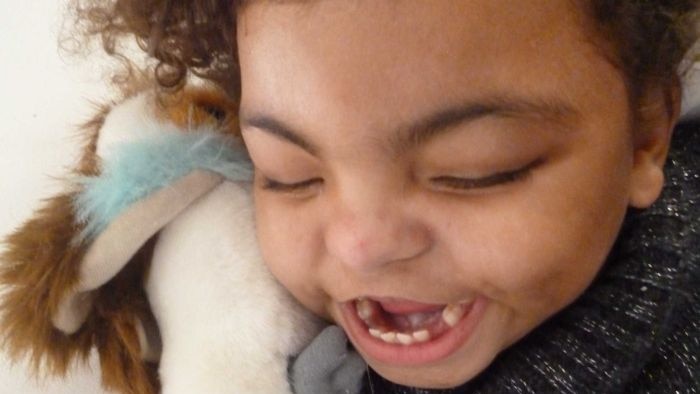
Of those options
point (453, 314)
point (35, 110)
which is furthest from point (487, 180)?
point (35, 110)

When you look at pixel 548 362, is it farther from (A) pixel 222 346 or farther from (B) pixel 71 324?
(B) pixel 71 324

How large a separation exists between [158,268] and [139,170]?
0.31 ft

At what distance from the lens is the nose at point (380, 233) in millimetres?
595

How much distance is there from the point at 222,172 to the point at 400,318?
21 centimetres

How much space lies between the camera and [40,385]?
89 cm

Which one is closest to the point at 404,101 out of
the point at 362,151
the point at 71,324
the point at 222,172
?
the point at 362,151

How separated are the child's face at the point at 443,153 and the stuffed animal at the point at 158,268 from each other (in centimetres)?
9

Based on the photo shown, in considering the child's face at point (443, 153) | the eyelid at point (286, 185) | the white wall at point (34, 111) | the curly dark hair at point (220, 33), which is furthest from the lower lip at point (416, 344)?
the white wall at point (34, 111)

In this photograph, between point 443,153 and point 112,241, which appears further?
point 112,241

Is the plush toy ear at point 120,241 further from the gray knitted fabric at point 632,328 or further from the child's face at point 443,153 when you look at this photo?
the gray knitted fabric at point 632,328

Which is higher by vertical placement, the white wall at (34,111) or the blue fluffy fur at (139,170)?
the blue fluffy fur at (139,170)

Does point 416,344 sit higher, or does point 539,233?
point 539,233

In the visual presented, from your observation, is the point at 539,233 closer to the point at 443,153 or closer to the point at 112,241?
the point at 443,153

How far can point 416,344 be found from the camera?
673 millimetres
